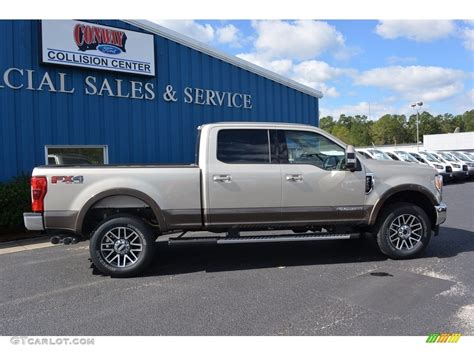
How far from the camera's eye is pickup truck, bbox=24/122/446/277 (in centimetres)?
552

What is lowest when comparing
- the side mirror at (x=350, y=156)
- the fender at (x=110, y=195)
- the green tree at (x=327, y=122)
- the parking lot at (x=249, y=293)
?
the parking lot at (x=249, y=293)

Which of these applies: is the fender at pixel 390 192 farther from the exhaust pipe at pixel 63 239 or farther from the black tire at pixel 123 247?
the exhaust pipe at pixel 63 239

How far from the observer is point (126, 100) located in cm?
1137

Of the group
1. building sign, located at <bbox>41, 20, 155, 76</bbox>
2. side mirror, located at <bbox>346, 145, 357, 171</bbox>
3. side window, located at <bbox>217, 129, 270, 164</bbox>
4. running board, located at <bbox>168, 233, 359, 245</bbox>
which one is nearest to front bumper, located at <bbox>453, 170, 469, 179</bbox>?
building sign, located at <bbox>41, 20, 155, 76</bbox>

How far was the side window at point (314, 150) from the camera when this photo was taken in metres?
6.06

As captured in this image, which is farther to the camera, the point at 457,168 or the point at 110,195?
the point at 457,168

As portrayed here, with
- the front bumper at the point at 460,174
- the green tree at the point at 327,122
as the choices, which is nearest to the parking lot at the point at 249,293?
the front bumper at the point at 460,174

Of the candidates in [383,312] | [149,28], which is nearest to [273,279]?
[383,312]

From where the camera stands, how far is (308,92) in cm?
1527

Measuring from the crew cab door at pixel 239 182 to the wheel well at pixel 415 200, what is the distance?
67.0 inches

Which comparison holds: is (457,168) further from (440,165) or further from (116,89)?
(116,89)

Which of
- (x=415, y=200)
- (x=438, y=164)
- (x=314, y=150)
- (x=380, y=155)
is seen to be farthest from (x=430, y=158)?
(x=314, y=150)

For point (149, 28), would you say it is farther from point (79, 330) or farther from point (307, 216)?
point (79, 330)

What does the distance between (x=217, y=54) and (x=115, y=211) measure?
27.1ft
